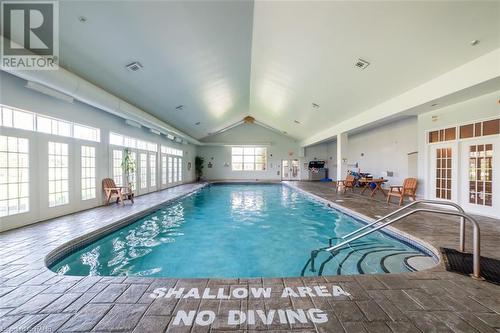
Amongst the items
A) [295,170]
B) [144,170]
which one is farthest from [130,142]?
[295,170]

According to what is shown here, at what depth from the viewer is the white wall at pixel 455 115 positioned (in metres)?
4.70

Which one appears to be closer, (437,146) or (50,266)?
(50,266)

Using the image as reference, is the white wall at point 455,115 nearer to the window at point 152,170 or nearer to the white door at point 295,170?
the window at point 152,170

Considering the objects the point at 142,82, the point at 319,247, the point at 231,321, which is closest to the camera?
the point at 231,321

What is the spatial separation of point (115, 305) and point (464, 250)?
12.8ft

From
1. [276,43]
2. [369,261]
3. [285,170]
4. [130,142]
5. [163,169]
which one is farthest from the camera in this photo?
[285,170]

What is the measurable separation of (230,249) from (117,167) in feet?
16.3

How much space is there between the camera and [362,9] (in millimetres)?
3562

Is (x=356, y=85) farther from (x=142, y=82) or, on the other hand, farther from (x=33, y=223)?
(x=33, y=223)

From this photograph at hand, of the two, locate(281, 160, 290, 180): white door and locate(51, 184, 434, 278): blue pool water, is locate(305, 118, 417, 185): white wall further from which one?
locate(281, 160, 290, 180): white door

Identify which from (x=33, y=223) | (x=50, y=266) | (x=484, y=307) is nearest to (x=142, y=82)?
(x=33, y=223)

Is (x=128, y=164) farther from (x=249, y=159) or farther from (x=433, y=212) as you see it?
(x=249, y=159)

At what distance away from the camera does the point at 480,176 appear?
16.4 ft

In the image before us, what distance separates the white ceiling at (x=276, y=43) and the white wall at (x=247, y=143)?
31.5 feet
